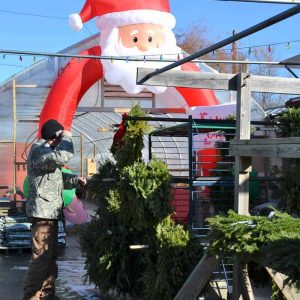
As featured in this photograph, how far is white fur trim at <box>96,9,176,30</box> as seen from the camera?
1118 cm

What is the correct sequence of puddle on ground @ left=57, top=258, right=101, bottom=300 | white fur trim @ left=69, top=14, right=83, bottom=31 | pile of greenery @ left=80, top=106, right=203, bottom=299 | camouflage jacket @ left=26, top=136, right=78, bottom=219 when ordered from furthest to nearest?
white fur trim @ left=69, top=14, right=83, bottom=31 → puddle on ground @ left=57, top=258, right=101, bottom=300 → camouflage jacket @ left=26, top=136, right=78, bottom=219 → pile of greenery @ left=80, top=106, right=203, bottom=299

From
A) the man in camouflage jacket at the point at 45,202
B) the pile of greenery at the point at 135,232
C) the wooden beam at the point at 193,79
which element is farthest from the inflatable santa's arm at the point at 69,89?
the wooden beam at the point at 193,79

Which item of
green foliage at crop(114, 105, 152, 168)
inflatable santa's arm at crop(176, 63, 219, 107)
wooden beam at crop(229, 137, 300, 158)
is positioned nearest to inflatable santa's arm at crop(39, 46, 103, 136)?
inflatable santa's arm at crop(176, 63, 219, 107)

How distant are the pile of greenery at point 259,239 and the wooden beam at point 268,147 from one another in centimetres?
44

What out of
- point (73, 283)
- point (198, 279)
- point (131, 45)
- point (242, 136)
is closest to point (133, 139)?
point (242, 136)

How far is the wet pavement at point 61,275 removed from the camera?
21.2 feet

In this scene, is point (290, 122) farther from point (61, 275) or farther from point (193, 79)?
point (61, 275)

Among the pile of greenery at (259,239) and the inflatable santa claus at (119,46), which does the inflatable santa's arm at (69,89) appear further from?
the pile of greenery at (259,239)

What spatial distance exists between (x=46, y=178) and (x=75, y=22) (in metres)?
6.35

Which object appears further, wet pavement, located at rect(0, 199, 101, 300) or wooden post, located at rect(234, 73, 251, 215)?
wet pavement, located at rect(0, 199, 101, 300)

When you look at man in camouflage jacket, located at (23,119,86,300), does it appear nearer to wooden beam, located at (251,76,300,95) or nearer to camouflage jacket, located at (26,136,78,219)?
camouflage jacket, located at (26,136,78,219)

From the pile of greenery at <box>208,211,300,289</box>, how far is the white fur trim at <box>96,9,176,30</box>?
8015mm

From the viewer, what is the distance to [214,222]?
12.1 feet

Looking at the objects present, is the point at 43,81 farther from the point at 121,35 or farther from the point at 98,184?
the point at 98,184
